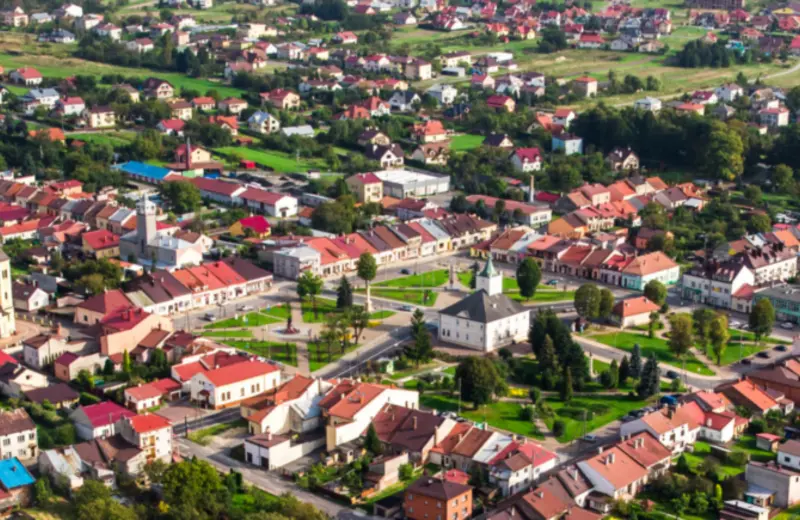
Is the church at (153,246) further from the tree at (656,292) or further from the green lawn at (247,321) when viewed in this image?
the tree at (656,292)

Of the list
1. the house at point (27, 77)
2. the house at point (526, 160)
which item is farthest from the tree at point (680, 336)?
the house at point (27, 77)

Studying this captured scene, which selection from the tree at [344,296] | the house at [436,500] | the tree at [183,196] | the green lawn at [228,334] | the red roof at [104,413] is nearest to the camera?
the house at [436,500]

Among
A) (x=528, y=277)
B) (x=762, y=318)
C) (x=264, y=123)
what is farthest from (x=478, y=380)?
(x=264, y=123)

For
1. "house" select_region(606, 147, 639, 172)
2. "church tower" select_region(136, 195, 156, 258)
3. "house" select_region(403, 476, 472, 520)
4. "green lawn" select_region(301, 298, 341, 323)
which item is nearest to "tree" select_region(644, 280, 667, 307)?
"green lawn" select_region(301, 298, 341, 323)

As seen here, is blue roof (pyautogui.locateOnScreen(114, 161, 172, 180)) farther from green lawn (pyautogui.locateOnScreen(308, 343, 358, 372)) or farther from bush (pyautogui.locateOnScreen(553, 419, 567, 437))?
bush (pyautogui.locateOnScreen(553, 419, 567, 437))

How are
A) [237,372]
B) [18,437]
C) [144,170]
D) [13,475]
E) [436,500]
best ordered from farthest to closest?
[144,170] < [237,372] < [18,437] < [13,475] < [436,500]

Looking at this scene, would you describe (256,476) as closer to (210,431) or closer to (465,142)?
(210,431)
